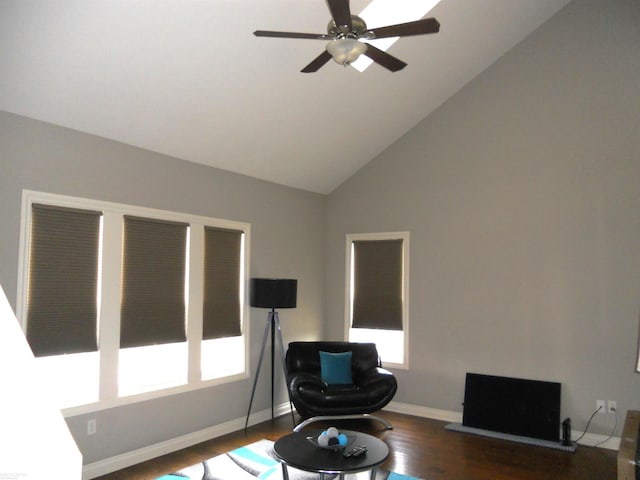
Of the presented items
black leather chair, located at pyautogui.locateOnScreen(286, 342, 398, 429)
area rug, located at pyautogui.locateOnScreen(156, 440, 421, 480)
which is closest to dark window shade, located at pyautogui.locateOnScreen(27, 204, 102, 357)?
area rug, located at pyautogui.locateOnScreen(156, 440, 421, 480)

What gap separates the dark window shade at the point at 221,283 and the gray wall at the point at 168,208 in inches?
8.9

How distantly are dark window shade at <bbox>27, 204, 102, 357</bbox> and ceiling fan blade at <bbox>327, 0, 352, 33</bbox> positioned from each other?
104 inches

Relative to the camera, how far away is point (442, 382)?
224 inches

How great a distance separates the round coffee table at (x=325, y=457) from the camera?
300 cm

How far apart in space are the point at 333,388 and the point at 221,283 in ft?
5.51

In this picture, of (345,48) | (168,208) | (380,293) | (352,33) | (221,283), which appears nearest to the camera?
(352,33)

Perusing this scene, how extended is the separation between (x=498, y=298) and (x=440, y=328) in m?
0.79

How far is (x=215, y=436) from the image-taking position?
193 inches

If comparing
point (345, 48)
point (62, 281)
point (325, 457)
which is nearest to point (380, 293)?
point (325, 457)

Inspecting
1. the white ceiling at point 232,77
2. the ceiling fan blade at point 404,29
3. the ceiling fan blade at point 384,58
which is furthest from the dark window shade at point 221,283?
the ceiling fan blade at point 404,29

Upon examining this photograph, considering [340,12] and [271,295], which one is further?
[271,295]

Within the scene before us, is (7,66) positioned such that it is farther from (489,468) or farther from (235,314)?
(489,468)

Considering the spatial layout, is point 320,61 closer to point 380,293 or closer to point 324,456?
point 324,456

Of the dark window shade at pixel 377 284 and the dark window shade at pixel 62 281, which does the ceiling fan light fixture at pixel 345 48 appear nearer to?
the dark window shade at pixel 62 281
